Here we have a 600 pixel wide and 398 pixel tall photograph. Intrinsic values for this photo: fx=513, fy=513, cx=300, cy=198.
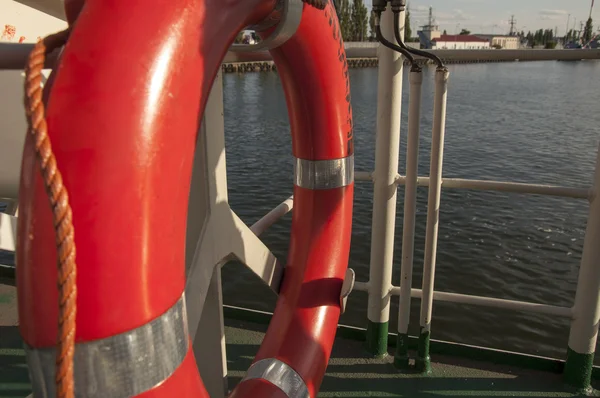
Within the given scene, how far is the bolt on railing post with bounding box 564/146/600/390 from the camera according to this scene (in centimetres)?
171

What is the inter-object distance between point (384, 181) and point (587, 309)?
2.72ft

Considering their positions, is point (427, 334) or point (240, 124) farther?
point (240, 124)

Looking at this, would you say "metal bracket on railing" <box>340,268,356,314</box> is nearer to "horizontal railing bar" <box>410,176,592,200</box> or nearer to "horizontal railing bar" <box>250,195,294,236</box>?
"horizontal railing bar" <box>250,195,294,236</box>

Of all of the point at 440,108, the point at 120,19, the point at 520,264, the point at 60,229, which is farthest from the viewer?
the point at 520,264

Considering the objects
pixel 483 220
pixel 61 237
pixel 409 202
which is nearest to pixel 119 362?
pixel 61 237

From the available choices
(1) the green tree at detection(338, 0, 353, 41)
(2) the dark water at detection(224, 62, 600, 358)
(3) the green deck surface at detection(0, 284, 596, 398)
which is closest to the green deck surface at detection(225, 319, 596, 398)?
(3) the green deck surface at detection(0, 284, 596, 398)

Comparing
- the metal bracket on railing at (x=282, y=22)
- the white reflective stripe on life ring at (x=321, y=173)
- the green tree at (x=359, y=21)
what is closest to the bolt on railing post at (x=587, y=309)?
the white reflective stripe on life ring at (x=321, y=173)

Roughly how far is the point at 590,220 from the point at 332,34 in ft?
3.56

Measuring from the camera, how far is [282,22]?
46.1 inches

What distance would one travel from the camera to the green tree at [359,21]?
47.7 m

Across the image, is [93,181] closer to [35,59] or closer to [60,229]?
[60,229]

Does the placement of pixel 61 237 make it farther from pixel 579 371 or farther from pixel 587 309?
pixel 579 371

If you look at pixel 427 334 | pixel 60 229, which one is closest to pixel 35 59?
pixel 60 229

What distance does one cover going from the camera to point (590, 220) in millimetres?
1727
